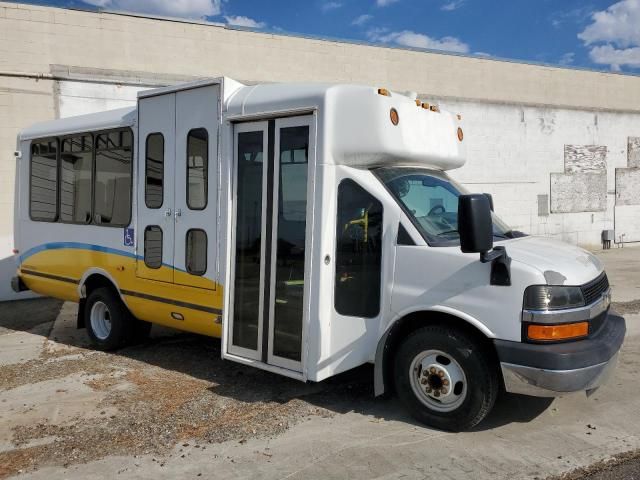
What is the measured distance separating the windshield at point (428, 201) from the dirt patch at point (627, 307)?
4.74 m

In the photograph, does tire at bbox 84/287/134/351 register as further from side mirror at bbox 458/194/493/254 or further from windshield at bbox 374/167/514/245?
side mirror at bbox 458/194/493/254

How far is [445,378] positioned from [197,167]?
121 inches

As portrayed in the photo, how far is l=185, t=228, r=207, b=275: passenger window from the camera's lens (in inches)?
221

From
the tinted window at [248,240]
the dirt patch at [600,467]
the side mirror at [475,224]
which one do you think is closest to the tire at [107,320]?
the tinted window at [248,240]

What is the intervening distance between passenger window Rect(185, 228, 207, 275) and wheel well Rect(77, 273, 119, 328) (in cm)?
159

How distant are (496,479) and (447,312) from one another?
116cm

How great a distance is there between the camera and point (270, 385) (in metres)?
5.57

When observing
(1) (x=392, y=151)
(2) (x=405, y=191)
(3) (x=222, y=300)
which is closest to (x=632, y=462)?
(2) (x=405, y=191)

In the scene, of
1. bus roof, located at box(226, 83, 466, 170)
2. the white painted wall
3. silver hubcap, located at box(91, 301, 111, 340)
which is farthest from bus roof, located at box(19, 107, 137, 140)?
the white painted wall

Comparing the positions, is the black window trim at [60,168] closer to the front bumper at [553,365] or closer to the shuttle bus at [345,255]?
the shuttle bus at [345,255]

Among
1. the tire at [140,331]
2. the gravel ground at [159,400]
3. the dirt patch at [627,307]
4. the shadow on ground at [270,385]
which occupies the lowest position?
the gravel ground at [159,400]

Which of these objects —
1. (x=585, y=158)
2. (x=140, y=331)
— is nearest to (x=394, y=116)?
(x=140, y=331)

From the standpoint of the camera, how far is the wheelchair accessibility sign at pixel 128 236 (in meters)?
6.33

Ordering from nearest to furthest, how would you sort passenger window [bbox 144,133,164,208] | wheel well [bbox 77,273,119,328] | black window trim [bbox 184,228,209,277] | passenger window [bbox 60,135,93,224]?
black window trim [bbox 184,228,209,277], passenger window [bbox 144,133,164,208], wheel well [bbox 77,273,119,328], passenger window [bbox 60,135,93,224]
